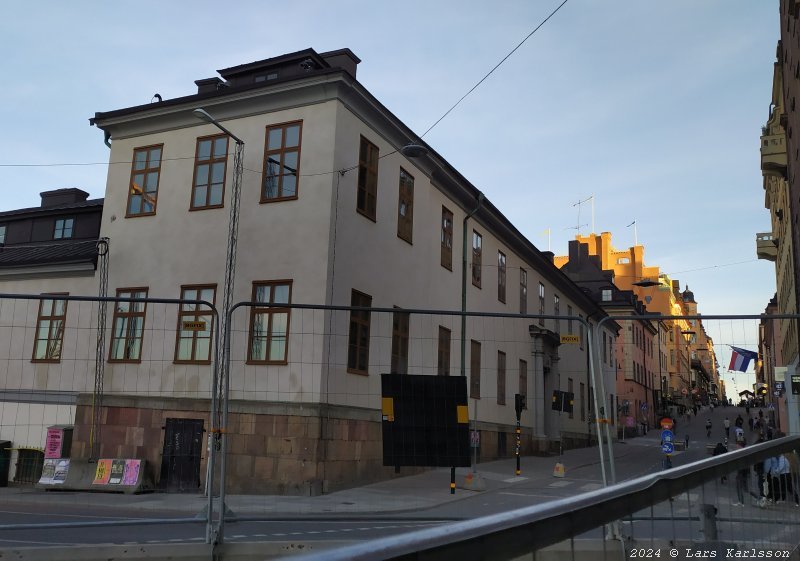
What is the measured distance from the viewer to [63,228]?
1209 inches

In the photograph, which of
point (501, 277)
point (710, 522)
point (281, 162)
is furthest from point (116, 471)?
point (501, 277)

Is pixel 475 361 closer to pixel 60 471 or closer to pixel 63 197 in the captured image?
pixel 60 471

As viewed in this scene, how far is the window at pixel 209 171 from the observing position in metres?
23.0

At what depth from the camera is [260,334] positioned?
1973 cm

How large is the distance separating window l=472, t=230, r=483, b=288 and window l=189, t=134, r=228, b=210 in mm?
12110

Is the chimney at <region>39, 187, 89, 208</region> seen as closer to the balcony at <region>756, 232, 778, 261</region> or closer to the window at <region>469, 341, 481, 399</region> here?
the window at <region>469, 341, 481, 399</region>

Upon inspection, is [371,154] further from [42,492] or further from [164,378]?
[42,492]

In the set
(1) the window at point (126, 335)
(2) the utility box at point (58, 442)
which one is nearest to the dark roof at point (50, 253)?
(1) the window at point (126, 335)

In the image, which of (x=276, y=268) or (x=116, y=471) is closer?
(x=116, y=471)

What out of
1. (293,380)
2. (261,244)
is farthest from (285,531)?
(261,244)

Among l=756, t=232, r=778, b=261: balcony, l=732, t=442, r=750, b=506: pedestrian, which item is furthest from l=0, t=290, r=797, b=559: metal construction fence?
l=756, t=232, r=778, b=261: balcony

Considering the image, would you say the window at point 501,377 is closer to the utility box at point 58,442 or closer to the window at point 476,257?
the window at point 476,257

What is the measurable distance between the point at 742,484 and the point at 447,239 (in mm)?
24970

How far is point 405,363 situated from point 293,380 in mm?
4806
